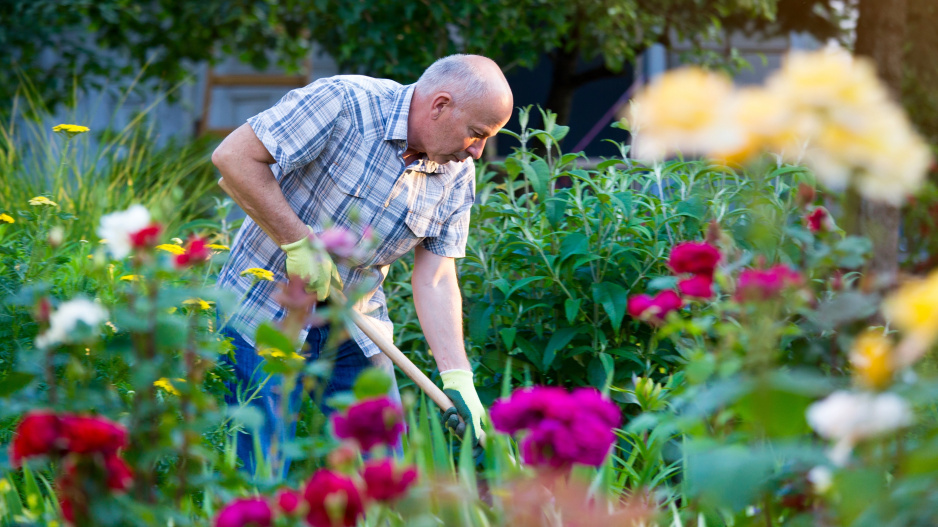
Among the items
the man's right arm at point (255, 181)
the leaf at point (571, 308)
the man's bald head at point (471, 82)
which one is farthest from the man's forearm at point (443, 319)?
the man's bald head at point (471, 82)

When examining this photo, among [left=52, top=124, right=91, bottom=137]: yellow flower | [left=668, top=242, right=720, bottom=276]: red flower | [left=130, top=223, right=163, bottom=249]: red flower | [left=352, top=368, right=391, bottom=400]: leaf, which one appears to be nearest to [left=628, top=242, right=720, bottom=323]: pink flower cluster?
[left=668, top=242, right=720, bottom=276]: red flower

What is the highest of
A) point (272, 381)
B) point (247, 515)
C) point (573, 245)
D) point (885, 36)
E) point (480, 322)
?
point (885, 36)

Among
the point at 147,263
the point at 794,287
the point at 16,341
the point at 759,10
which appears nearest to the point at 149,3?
the point at 759,10

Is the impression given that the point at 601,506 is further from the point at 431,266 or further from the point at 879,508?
the point at 431,266

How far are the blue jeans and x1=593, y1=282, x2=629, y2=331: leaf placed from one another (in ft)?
1.89

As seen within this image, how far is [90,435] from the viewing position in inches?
33.1

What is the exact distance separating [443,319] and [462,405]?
0.28 metres

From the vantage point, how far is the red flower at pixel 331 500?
31.2 inches

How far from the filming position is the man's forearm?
7.36 feet

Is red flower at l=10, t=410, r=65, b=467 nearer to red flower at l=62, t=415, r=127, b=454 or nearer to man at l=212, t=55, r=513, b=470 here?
red flower at l=62, t=415, r=127, b=454

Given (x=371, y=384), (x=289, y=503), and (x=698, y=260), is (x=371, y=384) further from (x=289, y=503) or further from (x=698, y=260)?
(x=698, y=260)

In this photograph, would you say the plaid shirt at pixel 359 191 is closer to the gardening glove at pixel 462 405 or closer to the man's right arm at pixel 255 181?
the man's right arm at pixel 255 181

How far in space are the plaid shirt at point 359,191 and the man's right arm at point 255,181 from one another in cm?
5

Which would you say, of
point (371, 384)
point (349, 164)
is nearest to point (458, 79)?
point (349, 164)
